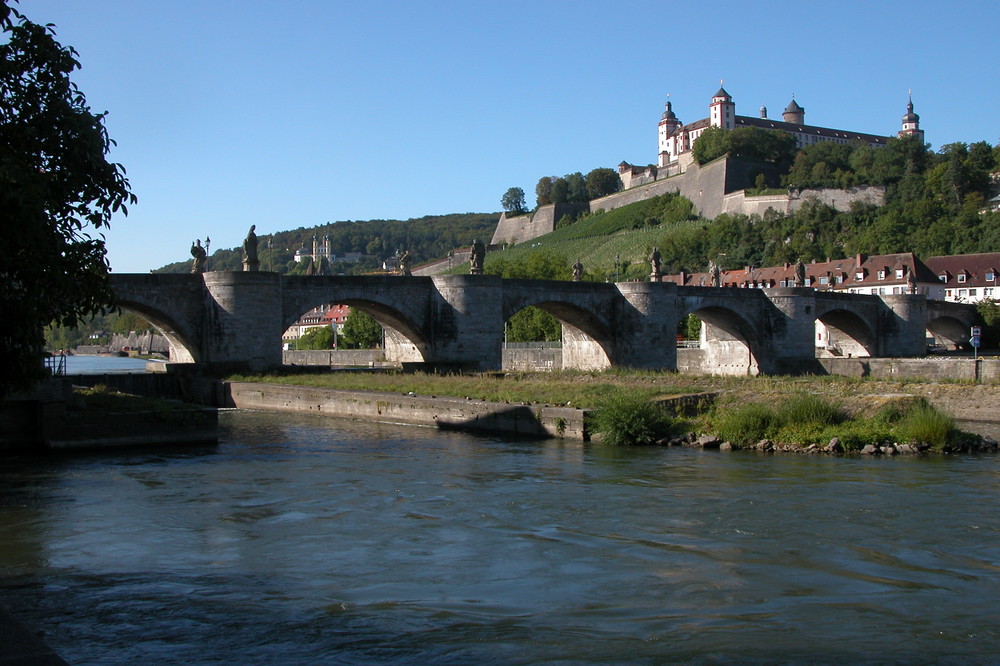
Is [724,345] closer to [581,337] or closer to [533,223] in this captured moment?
[581,337]

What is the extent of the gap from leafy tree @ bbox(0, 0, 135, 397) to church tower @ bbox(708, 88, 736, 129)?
13967cm

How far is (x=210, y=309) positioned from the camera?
37.2 m

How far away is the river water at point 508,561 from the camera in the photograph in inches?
346

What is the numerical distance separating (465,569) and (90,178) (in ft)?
Answer: 18.9

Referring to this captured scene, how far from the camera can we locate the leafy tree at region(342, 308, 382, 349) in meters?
82.3

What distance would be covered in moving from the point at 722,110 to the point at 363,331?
80248 millimetres

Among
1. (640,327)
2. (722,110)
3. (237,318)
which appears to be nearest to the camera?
(237,318)

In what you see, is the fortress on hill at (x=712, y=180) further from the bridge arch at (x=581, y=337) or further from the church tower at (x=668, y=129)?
the bridge arch at (x=581, y=337)

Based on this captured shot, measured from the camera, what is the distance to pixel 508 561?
38.3 feet

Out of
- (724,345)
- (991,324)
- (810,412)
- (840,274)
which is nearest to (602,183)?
(840,274)

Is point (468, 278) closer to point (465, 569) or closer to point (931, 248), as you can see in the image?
point (465, 569)

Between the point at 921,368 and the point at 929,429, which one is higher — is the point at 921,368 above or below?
above

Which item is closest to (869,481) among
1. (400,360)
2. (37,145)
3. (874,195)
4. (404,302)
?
(37,145)

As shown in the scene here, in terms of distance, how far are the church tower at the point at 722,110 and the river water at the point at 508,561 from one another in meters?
130
